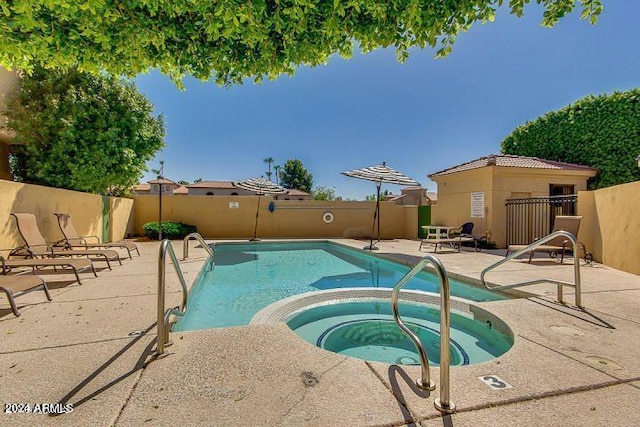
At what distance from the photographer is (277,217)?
625 inches

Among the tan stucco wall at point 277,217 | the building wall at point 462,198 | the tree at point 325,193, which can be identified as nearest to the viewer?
the building wall at point 462,198

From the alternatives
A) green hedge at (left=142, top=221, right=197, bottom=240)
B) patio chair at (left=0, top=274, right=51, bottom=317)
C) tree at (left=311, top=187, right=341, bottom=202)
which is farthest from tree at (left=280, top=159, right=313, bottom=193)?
patio chair at (left=0, top=274, right=51, bottom=317)

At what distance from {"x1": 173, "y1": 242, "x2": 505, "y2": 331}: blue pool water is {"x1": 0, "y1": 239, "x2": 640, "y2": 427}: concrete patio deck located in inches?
53.0

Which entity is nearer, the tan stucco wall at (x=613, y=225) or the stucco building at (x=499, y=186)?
the tan stucco wall at (x=613, y=225)

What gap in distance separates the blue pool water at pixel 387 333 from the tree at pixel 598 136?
14.1 m

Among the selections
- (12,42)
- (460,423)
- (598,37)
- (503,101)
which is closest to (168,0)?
(12,42)

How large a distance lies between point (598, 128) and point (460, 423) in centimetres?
1782

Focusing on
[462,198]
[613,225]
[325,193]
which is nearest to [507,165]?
[462,198]

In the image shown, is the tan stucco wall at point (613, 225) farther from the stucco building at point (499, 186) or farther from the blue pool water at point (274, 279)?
A: the blue pool water at point (274, 279)

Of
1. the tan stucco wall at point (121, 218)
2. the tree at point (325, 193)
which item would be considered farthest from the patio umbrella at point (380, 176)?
the tree at point (325, 193)

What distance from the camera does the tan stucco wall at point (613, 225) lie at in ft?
20.2

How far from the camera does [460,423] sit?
1702 millimetres

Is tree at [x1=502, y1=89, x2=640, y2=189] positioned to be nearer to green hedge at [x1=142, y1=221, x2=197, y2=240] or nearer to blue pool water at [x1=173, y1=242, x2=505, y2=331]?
blue pool water at [x1=173, y1=242, x2=505, y2=331]

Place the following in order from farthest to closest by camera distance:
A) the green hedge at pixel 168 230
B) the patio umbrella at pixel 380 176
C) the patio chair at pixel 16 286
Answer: the green hedge at pixel 168 230
the patio umbrella at pixel 380 176
the patio chair at pixel 16 286
